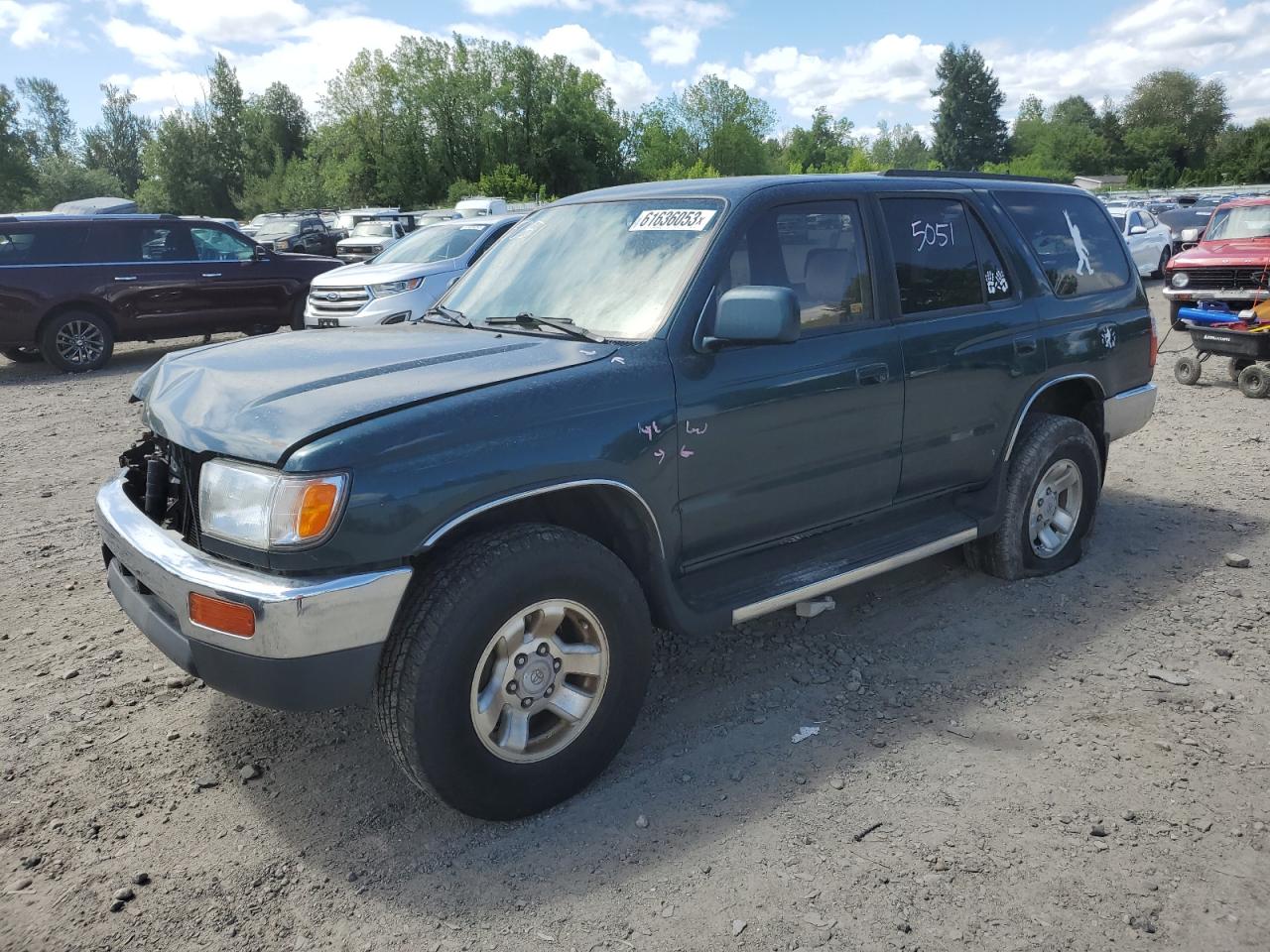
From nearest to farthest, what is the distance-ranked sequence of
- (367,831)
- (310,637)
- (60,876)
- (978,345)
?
(310,637) → (60,876) → (367,831) → (978,345)

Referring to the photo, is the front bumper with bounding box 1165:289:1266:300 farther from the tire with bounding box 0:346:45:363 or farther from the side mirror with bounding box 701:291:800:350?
the tire with bounding box 0:346:45:363

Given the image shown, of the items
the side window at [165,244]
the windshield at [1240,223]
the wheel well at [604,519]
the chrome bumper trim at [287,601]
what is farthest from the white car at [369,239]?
the chrome bumper trim at [287,601]

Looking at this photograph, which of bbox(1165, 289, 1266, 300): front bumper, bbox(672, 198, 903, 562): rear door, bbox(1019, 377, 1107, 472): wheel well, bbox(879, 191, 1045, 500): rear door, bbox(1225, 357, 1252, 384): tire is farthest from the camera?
bbox(1165, 289, 1266, 300): front bumper

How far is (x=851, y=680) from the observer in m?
4.01

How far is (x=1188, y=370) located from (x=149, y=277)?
493 inches

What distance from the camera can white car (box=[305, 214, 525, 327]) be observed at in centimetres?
1161

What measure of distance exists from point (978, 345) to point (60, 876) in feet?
13.2

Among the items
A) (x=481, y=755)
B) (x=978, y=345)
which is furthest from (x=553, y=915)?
(x=978, y=345)

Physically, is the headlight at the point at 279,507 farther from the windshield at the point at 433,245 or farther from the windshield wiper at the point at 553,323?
the windshield at the point at 433,245

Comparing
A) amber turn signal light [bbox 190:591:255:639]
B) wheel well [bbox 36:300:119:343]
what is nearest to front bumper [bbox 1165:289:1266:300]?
amber turn signal light [bbox 190:591:255:639]

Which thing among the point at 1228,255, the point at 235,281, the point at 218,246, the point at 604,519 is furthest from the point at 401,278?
the point at 1228,255

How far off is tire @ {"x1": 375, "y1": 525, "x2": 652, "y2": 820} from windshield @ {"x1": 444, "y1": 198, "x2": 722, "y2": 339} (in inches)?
36.6

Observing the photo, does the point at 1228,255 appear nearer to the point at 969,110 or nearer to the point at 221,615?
the point at 221,615

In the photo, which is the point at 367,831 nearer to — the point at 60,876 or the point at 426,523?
the point at 60,876
